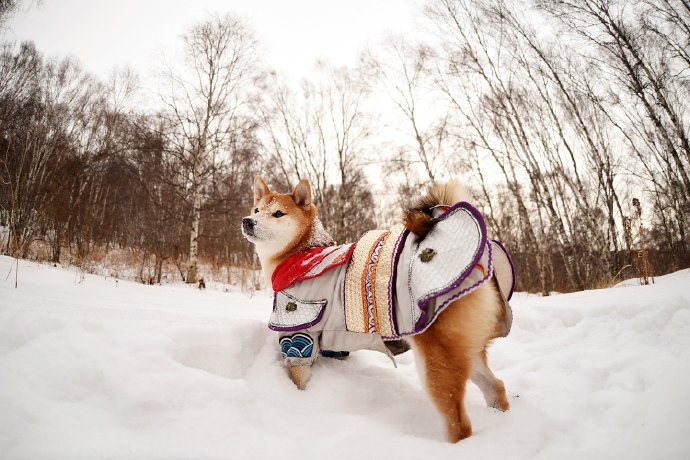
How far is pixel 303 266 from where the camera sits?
2146 millimetres

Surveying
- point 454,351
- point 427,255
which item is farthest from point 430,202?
point 454,351

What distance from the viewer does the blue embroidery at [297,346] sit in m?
2.02

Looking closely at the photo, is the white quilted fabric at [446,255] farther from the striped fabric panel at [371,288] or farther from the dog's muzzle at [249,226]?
the dog's muzzle at [249,226]

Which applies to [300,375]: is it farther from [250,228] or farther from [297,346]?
[250,228]

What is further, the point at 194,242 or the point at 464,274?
the point at 194,242

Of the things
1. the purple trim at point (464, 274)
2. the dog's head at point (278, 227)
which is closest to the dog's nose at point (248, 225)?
the dog's head at point (278, 227)

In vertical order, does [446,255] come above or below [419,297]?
above

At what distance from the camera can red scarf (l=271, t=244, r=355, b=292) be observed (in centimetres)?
209

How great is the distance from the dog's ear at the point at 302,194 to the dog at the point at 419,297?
401 mm

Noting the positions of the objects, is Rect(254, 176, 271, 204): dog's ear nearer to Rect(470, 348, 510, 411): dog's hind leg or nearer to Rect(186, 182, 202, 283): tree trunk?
Rect(470, 348, 510, 411): dog's hind leg

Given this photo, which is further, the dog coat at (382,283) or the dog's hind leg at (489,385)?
the dog's hind leg at (489,385)

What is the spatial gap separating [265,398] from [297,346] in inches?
13.7

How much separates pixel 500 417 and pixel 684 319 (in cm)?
198

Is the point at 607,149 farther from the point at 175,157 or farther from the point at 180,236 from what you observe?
the point at 180,236
